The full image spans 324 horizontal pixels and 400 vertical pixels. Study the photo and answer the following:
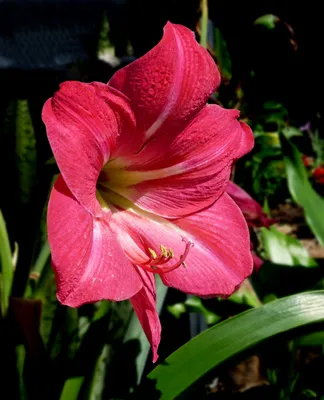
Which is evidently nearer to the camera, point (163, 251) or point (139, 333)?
point (163, 251)

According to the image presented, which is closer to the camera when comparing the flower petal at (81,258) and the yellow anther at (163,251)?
the flower petal at (81,258)

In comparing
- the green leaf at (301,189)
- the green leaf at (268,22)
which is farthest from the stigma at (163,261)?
the green leaf at (301,189)

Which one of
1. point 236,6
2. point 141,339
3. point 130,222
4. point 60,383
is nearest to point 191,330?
point 141,339

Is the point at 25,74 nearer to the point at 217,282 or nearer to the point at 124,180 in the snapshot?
the point at 124,180

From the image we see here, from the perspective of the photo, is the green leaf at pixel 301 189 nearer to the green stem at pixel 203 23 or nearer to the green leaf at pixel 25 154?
the green stem at pixel 203 23

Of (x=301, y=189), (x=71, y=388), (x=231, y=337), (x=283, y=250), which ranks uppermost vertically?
(x=231, y=337)

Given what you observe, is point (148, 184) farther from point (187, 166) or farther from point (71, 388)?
point (71, 388)

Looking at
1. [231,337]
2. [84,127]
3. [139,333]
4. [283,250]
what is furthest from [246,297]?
[84,127]
